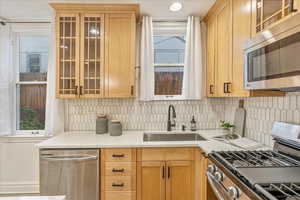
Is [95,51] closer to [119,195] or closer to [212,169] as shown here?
[119,195]

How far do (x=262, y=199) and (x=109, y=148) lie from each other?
1569 mm

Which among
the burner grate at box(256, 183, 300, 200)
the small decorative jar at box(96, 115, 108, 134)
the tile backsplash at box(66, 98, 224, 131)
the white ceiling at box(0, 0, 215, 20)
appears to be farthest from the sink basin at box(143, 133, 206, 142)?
the burner grate at box(256, 183, 300, 200)

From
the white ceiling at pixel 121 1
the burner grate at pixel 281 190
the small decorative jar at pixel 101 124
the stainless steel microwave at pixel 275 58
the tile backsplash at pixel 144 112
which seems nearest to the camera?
the burner grate at pixel 281 190

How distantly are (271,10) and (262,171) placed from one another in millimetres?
1030

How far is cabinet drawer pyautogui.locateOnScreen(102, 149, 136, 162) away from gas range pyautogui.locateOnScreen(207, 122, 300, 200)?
0.83 meters

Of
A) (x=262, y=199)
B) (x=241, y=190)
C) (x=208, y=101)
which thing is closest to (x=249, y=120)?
(x=208, y=101)

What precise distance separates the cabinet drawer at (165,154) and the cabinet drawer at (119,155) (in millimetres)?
81

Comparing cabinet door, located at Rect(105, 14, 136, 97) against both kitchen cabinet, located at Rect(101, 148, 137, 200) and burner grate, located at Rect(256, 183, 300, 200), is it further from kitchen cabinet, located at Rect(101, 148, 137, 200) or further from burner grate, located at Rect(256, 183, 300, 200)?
burner grate, located at Rect(256, 183, 300, 200)

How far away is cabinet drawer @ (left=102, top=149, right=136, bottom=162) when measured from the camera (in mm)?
2287

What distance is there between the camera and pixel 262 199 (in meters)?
1.00

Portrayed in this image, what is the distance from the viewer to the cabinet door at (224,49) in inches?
84.9

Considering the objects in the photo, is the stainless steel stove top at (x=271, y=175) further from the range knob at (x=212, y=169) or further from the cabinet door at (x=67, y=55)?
the cabinet door at (x=67, y=55)

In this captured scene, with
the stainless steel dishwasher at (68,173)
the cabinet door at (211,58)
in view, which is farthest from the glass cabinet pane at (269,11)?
the stainless steel dishwasher at (68,173)

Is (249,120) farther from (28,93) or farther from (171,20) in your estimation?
(28,93)
